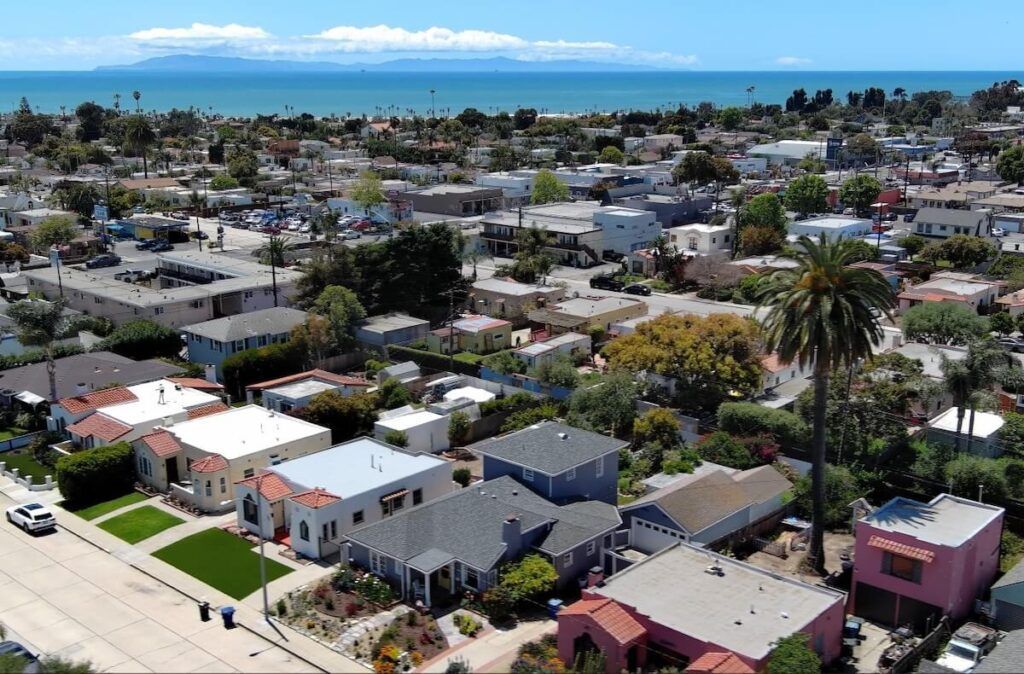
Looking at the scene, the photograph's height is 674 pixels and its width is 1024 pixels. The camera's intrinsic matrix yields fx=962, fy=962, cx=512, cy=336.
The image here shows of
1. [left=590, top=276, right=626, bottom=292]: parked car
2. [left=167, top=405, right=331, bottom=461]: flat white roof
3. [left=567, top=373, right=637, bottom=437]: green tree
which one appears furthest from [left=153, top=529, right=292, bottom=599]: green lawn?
[left=590, top=276, right=626, bottom=292]: parked car

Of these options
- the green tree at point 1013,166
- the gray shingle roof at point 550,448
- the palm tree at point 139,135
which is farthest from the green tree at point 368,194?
the green tree at point 1013,166

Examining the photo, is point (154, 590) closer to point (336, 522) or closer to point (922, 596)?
point (336, 522)

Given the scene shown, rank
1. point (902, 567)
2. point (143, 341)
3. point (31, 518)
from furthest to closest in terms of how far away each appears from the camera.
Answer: point (143, 341) < point (31, 518) < point (902, 567)

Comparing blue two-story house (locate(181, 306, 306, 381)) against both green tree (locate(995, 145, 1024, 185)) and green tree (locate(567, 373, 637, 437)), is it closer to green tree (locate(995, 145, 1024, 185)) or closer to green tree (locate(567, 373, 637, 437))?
green tree (locate(567, 373, 637, 437))

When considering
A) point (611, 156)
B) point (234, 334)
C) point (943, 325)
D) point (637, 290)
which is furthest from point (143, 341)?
point (611, 156)

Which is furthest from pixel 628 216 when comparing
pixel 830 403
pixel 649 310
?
pixel 830 403

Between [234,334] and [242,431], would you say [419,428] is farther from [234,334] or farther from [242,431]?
[234,334]

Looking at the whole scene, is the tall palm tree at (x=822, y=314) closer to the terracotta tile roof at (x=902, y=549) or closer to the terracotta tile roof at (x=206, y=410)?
the terracotta tile roof at (x=902, y=549)

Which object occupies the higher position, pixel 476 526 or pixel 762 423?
pixel 762 423
